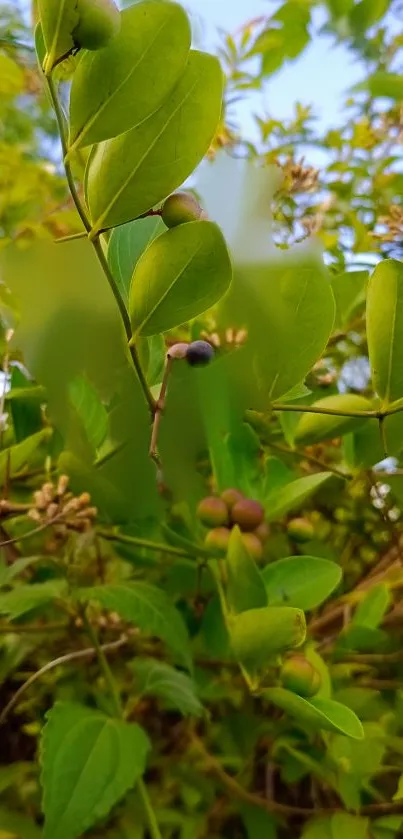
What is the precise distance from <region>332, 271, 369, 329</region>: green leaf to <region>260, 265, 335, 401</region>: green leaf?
231 millimetres

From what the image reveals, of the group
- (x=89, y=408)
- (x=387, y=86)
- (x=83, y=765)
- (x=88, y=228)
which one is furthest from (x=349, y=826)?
(x=387, y=86)

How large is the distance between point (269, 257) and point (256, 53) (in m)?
0.81

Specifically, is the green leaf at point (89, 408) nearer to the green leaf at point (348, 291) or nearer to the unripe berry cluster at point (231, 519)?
the unripe berry cluster at point (231, 519)

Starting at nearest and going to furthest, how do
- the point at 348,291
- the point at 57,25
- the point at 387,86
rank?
the point at 57,25 → the point at 348,291 → the point at 387,86

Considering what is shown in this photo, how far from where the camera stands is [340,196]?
1.07 m

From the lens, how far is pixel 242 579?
1.50 ft

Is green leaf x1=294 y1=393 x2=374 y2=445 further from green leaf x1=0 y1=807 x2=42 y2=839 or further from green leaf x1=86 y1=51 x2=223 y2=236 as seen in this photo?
green leaf x1=0 y1=807 x2=42 y2=839

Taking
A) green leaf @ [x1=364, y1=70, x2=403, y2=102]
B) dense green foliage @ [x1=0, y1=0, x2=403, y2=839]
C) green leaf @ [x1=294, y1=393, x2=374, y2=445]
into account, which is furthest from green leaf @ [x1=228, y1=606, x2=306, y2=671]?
green leaf @ [x1=364, y1=70, x2=403, y2=102]

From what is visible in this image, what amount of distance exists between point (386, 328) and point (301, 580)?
195mm

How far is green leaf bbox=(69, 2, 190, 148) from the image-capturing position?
12.0 inches

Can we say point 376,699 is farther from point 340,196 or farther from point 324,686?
point 340,196

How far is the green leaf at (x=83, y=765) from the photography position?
46 centimetres

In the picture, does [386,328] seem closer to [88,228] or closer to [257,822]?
[88,228]

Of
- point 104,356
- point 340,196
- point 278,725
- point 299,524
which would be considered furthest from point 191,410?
point 340,196
